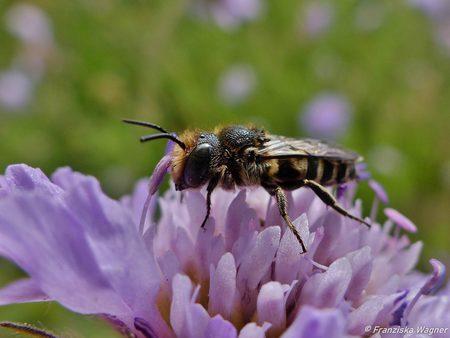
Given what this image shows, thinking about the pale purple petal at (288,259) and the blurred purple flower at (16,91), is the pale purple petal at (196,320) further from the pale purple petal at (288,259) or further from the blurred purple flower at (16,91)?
the blurred purple flower at (16,91)

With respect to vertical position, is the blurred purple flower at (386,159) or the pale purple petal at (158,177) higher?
the pale purple petal at (158,177)

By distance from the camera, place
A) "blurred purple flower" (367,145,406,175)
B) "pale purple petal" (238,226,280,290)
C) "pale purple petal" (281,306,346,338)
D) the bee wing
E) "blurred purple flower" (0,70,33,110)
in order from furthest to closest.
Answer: "blurred purple flower" (0,70,33,110) < "blurred purple flower" (367,145,406,175) < the bee wing < "pale purple petal" (238,226,280,290) < "pale purple petal" (281,306,346,338)

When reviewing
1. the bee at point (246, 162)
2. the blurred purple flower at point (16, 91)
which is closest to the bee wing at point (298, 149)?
the bee at point (246, 162)

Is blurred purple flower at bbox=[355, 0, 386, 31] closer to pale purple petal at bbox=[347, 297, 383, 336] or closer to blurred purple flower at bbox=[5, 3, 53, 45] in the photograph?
blurred purple flower at bbox=[5, 3, 53, 45]

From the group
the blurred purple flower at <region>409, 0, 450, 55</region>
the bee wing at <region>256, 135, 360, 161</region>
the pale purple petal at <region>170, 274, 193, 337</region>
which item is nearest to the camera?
the pale purple petal at <region>170, 274, 193, 337</region>

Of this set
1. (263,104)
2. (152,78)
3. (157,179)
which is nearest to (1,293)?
(157,179)

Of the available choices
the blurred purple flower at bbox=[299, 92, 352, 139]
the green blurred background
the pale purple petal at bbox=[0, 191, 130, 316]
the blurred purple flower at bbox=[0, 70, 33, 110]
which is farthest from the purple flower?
the blurred purple flower at bbox=[0, 70, 33, 110]
